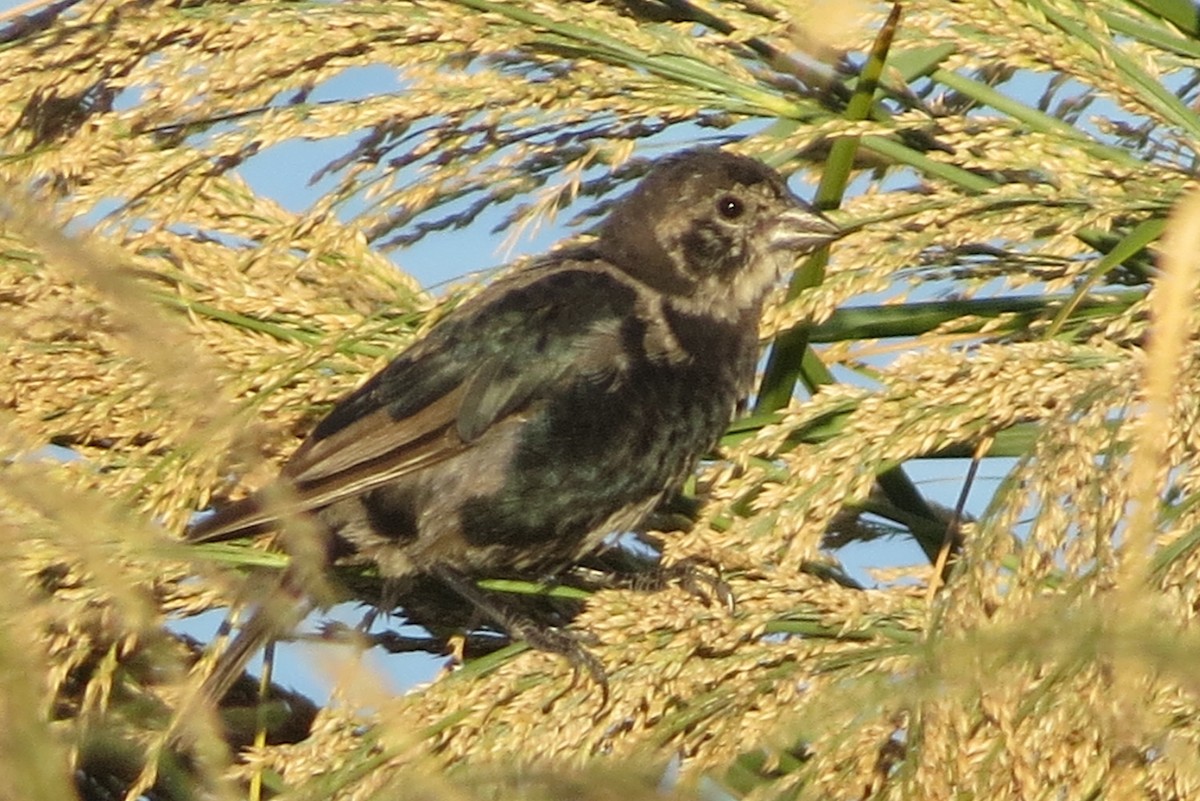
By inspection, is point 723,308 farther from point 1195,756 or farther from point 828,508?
point 1195,756

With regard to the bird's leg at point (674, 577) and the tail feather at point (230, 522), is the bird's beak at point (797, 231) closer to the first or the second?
the bird's leg at point (674, 577)

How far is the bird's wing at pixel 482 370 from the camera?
3.29 metres

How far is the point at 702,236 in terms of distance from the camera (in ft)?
13.1

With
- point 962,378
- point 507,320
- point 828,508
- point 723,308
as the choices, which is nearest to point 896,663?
point 828,508

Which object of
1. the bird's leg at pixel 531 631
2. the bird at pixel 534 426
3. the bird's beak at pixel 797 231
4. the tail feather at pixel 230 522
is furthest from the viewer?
the bird at pixel 534 426

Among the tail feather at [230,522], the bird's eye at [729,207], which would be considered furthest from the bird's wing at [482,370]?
the tail feather at [230,522]

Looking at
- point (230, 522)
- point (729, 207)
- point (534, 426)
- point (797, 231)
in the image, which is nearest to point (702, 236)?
point (729, 207)

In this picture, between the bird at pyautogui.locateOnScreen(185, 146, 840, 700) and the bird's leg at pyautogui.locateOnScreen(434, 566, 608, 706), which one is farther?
the bird at pyautogui.locateOnScreen(185, 146, 840, 700)

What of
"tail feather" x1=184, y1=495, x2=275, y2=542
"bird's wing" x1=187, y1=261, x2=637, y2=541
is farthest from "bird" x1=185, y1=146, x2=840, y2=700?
"tail feather" x1=184, y1=495, x2=275, y2=542

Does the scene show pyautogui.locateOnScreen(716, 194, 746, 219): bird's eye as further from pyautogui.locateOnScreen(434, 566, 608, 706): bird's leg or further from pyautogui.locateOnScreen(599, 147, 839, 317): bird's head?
pyautogui.locateOnScreen(434, 566, 608, 706): bird's leg

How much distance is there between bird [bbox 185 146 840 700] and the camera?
3381mm

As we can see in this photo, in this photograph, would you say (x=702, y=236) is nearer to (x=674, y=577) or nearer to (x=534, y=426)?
(x=534, y=426)

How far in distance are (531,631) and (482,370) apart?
85 cm

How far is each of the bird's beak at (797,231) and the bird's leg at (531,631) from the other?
0.79m
